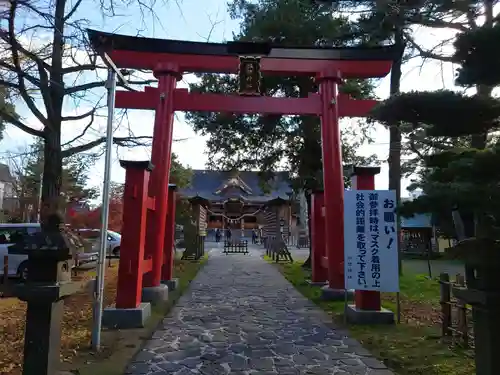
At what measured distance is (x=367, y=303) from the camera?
670cm

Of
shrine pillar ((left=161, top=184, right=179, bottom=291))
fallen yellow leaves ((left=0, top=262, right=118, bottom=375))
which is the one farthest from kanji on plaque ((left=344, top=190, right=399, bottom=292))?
shrine pillar ((left=161, top=184, right=179, bottom=291))

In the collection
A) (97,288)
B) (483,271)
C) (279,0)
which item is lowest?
(97,288)

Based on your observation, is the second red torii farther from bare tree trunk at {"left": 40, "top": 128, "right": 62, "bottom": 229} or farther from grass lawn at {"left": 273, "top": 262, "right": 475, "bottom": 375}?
grass lawn at {"left": 273, "top": 262, "right": 475, "bottom": 375}

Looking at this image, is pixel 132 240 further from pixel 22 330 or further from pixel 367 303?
pixel 367 303

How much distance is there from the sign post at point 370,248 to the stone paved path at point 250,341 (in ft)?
2.47

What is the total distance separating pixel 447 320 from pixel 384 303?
2.78 metres

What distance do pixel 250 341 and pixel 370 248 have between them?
239 centimetres

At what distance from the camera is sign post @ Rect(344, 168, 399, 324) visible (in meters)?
6.43

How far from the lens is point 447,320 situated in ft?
18.9

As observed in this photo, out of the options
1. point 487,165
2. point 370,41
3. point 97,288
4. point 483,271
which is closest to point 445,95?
point 487,165

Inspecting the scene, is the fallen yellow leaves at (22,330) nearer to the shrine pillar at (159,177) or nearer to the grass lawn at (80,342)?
the grass lawn at (80,342)

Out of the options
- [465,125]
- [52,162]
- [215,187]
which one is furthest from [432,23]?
[215,187]

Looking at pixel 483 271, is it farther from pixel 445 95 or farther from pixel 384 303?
pixel 384 303

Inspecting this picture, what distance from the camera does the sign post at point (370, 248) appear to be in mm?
6430
